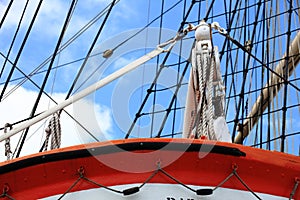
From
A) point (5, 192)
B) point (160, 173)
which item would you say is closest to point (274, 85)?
point (160, 173)

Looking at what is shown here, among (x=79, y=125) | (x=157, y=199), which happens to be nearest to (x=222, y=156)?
(x=157, y=199)

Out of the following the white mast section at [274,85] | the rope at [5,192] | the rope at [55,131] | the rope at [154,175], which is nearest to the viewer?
the rope at [154,175]

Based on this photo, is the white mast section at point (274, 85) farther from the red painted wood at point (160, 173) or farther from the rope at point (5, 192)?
the rope at point (5, 192)

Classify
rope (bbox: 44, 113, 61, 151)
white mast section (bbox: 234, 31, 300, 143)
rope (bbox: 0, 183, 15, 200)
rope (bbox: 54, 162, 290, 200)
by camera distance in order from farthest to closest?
white mast section (bbox: 234, 31, 300, 143), rope (bbox: 44, 113, 61, 151), rope (bbox: 0, 183, 15, 200), rope (bbox: 54, 162, 290, 200)

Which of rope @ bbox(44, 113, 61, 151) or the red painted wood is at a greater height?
rope @ bbox(44, 113, 61, 151)

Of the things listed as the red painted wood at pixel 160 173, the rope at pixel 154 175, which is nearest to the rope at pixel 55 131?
the red painted wood at pixel 160 173

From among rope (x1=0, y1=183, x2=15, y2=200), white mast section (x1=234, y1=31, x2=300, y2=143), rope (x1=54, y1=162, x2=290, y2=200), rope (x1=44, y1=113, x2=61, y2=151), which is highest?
white mast section (x1=234, y1=31, x2=300, y2=143)

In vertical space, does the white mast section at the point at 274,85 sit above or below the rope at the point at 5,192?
above

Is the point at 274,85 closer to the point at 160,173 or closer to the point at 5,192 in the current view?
the point at 160,173

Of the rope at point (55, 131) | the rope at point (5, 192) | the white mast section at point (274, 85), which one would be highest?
the white mast section at point (274, 85)

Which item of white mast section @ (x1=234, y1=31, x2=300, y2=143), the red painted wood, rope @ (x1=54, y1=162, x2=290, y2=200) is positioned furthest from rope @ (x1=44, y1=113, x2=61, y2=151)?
white mast section @ (x1=234, y1=31, x2=300, y2=143)

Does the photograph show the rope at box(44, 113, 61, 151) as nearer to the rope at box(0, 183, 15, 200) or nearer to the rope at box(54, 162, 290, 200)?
the rope at box(0, 183, 15, 200)

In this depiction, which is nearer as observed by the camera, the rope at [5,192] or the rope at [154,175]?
the rope at [154,175]

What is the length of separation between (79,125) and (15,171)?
0.54 meters
